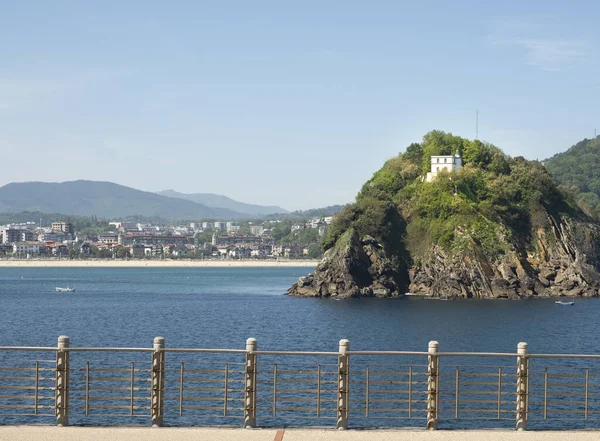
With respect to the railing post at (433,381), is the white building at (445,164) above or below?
above

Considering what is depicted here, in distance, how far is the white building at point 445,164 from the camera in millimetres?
135875

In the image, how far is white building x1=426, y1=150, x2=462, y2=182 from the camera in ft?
446

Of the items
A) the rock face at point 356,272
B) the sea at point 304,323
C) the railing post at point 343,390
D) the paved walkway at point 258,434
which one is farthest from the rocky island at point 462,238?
the paved walkway at point 258,434

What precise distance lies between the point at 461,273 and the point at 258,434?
10191 centimetres

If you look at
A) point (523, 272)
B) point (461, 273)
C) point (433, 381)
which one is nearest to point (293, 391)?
point (433, 381)

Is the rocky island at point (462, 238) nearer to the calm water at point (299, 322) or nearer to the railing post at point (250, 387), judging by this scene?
the calm water at point (299, 322)

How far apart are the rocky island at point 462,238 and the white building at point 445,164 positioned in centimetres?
14

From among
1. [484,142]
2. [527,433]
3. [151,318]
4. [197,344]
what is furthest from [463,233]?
[527,433]

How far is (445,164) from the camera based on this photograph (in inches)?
5379

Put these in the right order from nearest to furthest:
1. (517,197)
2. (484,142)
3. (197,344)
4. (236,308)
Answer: (197,344) → (236,308) → (517,197) → (484,142)

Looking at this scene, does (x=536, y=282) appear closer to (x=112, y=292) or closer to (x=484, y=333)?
(x=484, y=333)

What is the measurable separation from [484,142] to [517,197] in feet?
47.7

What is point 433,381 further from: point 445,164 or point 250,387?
point 445,164

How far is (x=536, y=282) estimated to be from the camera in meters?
120
